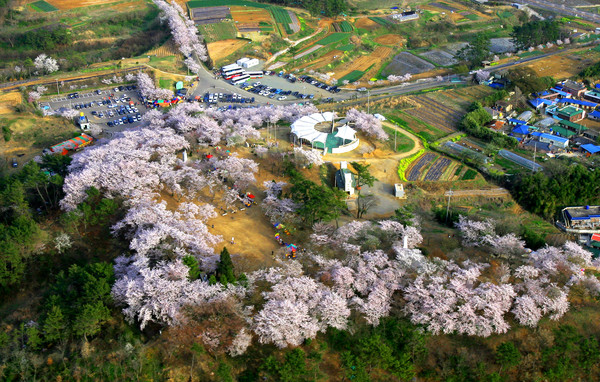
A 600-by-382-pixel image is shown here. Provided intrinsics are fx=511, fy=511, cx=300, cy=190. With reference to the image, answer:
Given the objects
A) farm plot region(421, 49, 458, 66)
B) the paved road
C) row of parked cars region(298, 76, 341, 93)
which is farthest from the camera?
the paved road

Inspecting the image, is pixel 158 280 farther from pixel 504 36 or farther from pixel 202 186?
pixel 504 36

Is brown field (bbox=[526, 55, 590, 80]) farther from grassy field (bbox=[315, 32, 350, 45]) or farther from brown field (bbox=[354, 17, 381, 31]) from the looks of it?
grassy field (bbox=[315, 32, 350, 45])

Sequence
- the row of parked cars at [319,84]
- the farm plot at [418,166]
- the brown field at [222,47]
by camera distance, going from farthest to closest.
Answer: the brown field at [222,47], the row of parked cars at [319,84], the farm plot at [418,166]

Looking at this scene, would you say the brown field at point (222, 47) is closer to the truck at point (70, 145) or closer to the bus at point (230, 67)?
the bus at point (230, 67)

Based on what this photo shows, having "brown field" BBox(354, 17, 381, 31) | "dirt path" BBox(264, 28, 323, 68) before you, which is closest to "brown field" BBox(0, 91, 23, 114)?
"dirt path" BBox(264, 28, 323, 68)

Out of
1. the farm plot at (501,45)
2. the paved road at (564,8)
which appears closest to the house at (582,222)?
the farm plot at (501,45)

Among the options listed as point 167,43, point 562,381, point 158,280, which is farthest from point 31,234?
point 167,43

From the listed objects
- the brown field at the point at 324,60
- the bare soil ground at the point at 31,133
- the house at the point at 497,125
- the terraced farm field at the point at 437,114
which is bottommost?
the house at the point at 497,125
